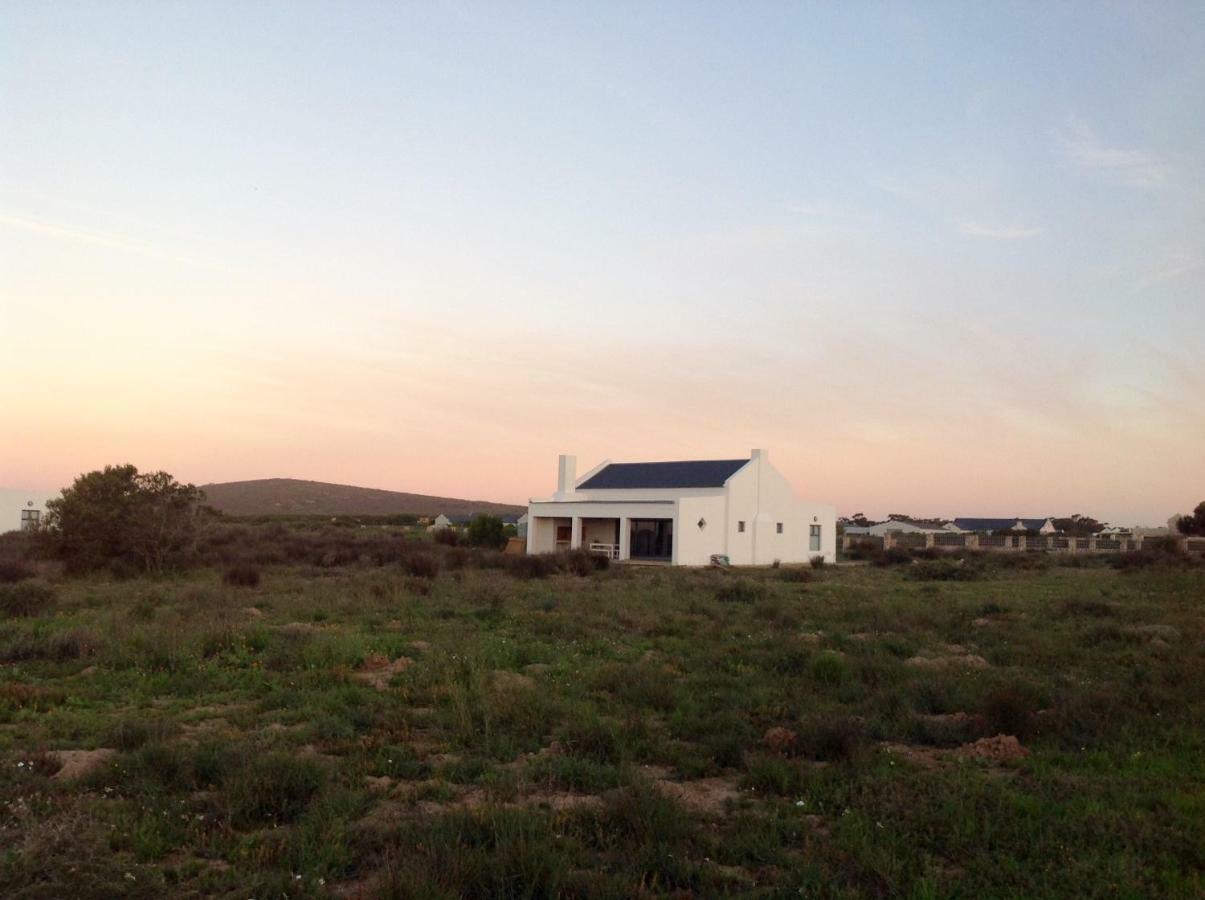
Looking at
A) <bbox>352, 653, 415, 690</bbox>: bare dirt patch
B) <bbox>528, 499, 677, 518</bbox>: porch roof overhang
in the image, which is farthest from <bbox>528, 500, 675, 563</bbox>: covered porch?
<bbox>352, 653, 415, 690</bbox>: bare dirt patch

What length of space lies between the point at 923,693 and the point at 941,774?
345 centimetres

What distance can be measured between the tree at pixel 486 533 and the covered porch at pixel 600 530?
3.48m

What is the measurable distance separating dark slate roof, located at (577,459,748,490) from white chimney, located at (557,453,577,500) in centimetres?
89

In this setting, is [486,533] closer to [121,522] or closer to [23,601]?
[121,522]

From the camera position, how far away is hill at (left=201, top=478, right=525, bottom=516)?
139 metres

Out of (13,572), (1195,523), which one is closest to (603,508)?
(13,572)

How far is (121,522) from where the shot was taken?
28844 millimetres

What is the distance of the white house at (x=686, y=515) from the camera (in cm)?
4384

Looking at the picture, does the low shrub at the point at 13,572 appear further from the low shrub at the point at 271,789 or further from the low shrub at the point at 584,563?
the low shrub at the point at 271,789

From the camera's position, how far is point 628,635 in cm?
1688

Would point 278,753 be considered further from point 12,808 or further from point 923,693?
point 923,693

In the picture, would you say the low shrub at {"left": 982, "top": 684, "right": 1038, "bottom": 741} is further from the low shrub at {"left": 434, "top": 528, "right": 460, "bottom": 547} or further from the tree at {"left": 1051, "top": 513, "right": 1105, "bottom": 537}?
the tree at {"left": 1051, "top": 513, "right": 1105, "bottom": 537}

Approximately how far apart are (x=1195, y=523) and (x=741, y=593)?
76168 mm

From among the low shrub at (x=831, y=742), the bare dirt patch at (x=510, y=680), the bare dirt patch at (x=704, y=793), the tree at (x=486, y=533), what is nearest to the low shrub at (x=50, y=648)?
the bare dirt patch at (x=510, y=680)
